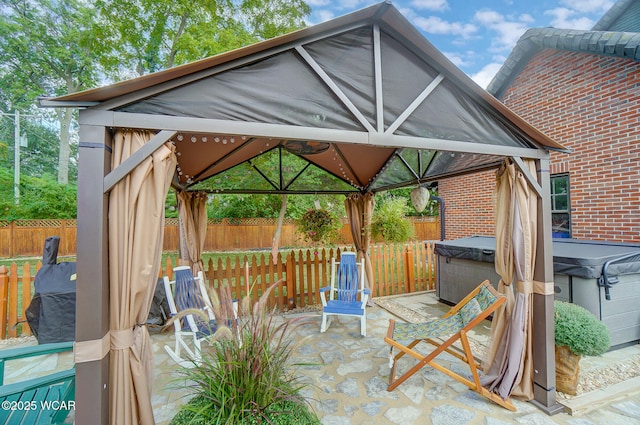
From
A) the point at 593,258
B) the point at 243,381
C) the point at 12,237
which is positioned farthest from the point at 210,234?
the point at 593,258

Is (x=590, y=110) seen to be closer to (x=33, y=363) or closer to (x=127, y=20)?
(x=33, y=363)

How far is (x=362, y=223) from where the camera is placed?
546 cm

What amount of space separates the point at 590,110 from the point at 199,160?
6347 millimetres

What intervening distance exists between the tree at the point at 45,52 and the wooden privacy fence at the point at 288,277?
36.9 feet

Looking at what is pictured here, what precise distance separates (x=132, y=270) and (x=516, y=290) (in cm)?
316

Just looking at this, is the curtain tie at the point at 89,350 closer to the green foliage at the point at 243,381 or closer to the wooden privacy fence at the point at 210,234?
the green foliage at the point at 243,381

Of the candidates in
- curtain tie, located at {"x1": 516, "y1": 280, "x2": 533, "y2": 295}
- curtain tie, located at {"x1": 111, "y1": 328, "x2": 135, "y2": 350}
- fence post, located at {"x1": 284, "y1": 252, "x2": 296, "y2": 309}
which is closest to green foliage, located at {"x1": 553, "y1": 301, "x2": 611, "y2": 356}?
curtain tie, located at {"x1": 516, "y1": 280, "x2": 533, "y2": 295}

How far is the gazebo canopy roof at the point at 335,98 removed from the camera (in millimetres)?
1809

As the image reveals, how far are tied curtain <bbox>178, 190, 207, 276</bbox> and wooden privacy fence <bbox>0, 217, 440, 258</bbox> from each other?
15.2 feet

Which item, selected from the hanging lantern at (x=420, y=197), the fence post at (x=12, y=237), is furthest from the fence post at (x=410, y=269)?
the fence post at (x=12, y=237)

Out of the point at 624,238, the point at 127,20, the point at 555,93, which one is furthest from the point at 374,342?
the point at 127,20

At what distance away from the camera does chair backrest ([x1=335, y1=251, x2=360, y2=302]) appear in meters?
4.53

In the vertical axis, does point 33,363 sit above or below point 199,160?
below

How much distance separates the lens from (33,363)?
3250 millimetres
